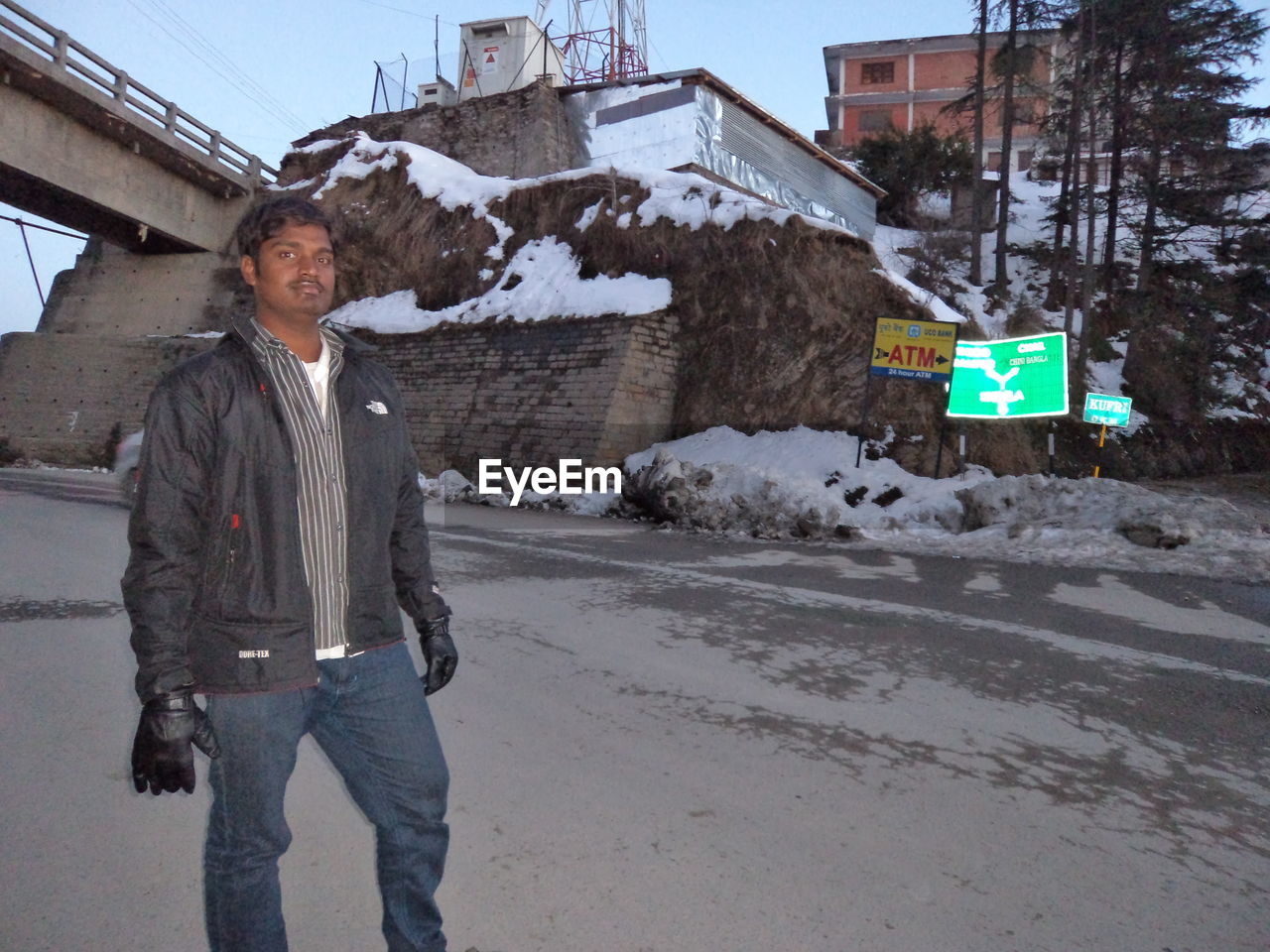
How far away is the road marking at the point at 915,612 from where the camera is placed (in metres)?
5.13

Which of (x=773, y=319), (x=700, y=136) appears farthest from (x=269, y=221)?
(x=700, y=136)

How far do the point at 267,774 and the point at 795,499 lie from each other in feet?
32.5

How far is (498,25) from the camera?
1147 inches

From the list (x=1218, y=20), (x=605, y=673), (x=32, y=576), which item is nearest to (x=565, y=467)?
(x=32, y=576)

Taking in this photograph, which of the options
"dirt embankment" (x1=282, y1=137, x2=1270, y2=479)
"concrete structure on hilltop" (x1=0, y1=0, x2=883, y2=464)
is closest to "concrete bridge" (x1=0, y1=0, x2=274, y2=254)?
"concrete structure on hilltop" (x1=0, y1=0, x2=883, y2=464)

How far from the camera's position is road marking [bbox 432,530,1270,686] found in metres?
5.13

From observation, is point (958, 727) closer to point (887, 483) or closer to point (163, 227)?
point (887, 483)

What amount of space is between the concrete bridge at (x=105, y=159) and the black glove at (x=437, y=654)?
21.1 m

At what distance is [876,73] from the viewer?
48.7m

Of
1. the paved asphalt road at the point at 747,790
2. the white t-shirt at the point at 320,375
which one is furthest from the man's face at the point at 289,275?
the paved asphalt road at the point at 747,790

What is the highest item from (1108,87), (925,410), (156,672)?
(1108,87)

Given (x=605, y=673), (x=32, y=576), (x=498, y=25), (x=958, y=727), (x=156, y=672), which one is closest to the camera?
(x=156, y=672)

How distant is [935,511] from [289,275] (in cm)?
1093

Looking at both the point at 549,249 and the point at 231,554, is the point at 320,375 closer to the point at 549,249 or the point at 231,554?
the point at 231,554
